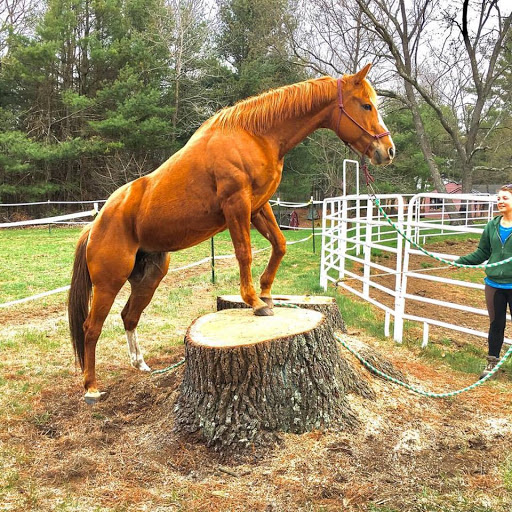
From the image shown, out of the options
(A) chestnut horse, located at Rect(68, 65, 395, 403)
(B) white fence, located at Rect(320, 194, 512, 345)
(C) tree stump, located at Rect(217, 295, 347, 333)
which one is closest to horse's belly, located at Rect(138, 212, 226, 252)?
(A) chestnut horse, located at Rect(68, 65, 395, 403)

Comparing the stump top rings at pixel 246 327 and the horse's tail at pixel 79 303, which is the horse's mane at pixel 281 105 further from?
the horse's tail at pixel 79 303

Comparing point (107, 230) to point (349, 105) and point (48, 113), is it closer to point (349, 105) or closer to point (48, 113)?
point (349, 105)

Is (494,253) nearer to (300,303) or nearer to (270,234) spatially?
(300,303)

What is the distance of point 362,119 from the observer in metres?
2.88

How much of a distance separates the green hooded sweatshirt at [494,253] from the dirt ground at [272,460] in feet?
3.24

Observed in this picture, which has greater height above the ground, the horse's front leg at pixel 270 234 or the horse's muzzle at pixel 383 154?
the horse's muzzle at pixel 383 154

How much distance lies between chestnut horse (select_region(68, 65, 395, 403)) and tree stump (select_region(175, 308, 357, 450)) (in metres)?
0.44

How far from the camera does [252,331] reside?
283 cm

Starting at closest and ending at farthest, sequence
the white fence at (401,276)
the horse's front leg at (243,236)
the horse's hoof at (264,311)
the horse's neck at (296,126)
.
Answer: the horse's front leg at (243,236)
the horse's neck at (296,126)
the horse's hoof at (264,311)
the white fence at (401,276)

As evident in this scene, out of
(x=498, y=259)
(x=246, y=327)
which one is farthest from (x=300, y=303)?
(x=498, y=259)

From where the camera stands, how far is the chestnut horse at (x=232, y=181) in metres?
2.87

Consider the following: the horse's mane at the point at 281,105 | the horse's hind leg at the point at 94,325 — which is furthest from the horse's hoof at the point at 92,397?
the horse's mane at the point at 281,105

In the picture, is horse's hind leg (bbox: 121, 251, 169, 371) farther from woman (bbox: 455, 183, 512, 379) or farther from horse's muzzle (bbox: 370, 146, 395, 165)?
woman (bbox: 455, 183, 512, 379)

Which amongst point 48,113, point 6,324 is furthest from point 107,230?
point 48,113
